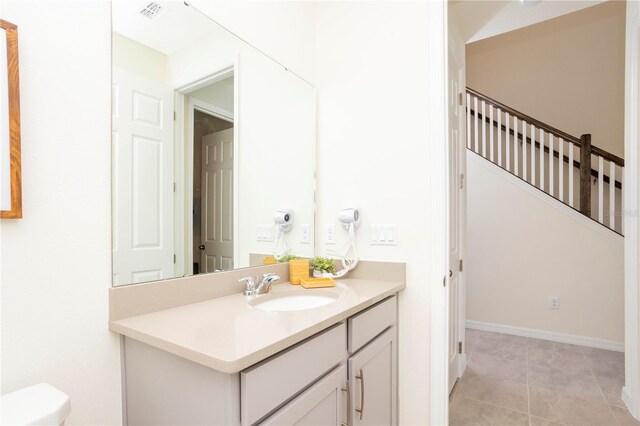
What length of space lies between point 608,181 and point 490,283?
1.62 meters

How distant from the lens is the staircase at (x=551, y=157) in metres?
3.29

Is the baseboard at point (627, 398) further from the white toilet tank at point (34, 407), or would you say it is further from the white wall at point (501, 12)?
the white toilet tank at point (34, 407)

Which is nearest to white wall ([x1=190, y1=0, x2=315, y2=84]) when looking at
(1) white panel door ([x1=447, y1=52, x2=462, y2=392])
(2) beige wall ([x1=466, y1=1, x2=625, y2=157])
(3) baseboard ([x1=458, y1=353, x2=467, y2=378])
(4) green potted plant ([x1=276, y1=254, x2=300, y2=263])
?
(1) white panel door ([x1=447, y1=52, x2=462, y2=392])

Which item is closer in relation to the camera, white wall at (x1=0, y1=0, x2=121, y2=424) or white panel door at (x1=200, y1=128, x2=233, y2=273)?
white wall at (x1=0, y1=0, x2=121, y2=424)

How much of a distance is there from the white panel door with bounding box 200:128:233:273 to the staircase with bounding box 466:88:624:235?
10.4 ft

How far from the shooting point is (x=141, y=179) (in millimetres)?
1150

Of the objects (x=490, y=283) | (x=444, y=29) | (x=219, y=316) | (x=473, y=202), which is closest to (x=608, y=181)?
(x=473, y=202)

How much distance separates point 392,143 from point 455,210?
854 millimetres

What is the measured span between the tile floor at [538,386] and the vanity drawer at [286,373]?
1316 mm

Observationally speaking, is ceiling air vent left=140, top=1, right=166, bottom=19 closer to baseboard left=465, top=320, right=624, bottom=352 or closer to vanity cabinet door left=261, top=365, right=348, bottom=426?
vanity cabinet door left=261, top=365, right=348, bottom=426

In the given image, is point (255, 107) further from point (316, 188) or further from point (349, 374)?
point (349, 374)

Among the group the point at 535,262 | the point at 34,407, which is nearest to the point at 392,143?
the point at 34,407

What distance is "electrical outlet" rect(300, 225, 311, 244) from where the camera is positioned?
6.41 ft

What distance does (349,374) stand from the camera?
4.05ft
